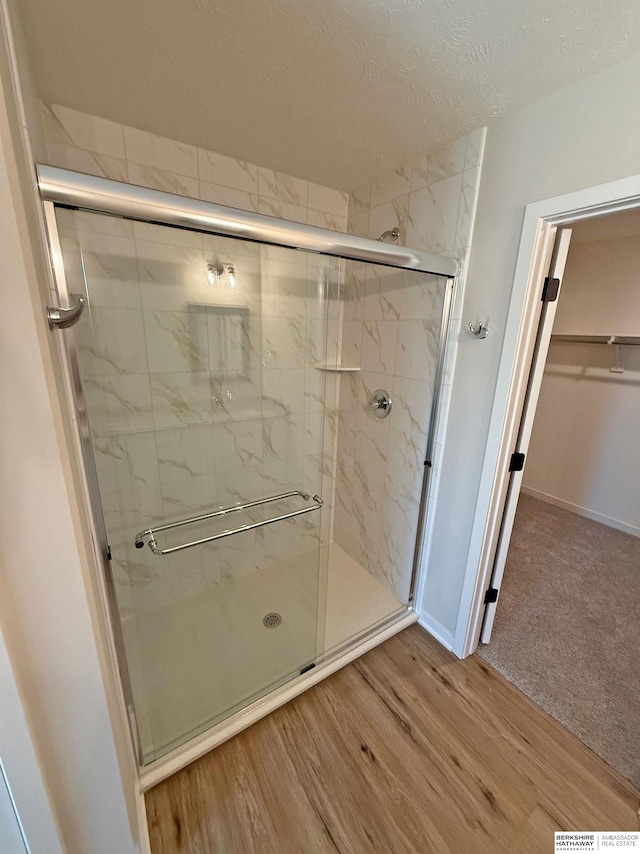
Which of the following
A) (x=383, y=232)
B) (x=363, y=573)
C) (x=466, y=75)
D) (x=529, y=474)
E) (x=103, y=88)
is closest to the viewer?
(x=466, y=75)

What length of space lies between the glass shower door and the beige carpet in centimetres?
108

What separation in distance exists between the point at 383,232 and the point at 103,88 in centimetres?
132

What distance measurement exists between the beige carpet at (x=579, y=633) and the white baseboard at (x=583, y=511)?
0.09 m

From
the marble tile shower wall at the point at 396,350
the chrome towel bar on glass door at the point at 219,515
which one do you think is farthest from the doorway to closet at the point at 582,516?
the chrome towel bar on glass door at the point at 219,515

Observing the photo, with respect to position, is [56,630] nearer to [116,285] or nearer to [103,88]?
[116,285]

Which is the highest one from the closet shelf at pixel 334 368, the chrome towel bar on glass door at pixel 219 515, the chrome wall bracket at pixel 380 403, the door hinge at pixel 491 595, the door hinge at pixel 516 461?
the closet shelf at pixel 334 368

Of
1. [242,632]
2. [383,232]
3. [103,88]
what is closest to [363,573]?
[242,632]

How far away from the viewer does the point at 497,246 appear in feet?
4.58

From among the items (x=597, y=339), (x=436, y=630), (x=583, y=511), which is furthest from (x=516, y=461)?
(x=583, y=511)

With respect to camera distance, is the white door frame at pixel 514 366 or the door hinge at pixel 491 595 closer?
the white door frame at pixel 514 366

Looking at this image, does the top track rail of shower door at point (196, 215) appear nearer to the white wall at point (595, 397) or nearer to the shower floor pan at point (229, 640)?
the shower floor pan at point (229, 640)

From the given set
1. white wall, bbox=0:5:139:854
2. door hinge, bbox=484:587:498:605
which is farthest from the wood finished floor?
white wall, bbox=0:5:139:854

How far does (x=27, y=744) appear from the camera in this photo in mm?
639

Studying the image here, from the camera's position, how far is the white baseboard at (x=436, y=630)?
1.79m
